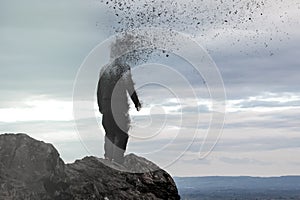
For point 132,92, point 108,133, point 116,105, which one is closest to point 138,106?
point 132,92

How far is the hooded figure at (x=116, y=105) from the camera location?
20.3 meters

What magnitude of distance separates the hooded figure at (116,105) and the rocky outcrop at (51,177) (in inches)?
67.9

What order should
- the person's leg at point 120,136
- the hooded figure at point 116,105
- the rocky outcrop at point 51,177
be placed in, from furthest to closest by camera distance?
1. the person's leg at point 120,136
2. the hooded figure at point 116,105
3. the rocky outcrop at point 51,177

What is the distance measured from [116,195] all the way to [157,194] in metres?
2.05

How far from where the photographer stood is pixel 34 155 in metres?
15.9

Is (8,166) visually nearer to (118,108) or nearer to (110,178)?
(110,178)

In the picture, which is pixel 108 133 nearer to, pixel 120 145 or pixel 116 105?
pixel 120 145

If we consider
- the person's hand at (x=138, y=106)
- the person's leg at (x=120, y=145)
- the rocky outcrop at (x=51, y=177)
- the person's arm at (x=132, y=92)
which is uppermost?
the person's arm at (x=132, y=92)

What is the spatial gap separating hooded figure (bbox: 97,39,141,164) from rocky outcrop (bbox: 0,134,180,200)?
1.73 metres

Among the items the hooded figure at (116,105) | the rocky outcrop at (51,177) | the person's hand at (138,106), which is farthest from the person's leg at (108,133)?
the rocky outcrop at (51,177)

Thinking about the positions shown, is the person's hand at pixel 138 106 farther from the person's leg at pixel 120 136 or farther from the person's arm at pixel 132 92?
the person's leg at pixel 120 136

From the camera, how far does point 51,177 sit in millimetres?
16094

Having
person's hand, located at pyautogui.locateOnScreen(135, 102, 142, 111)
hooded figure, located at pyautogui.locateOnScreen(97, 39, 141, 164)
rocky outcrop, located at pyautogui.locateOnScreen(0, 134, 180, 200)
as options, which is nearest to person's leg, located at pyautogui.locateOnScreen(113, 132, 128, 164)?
hooded figure, located at pyautogui.locateOnScreen(97, 39, 141, 164)

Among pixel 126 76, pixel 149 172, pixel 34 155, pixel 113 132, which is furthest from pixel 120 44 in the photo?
pixel 34 155
